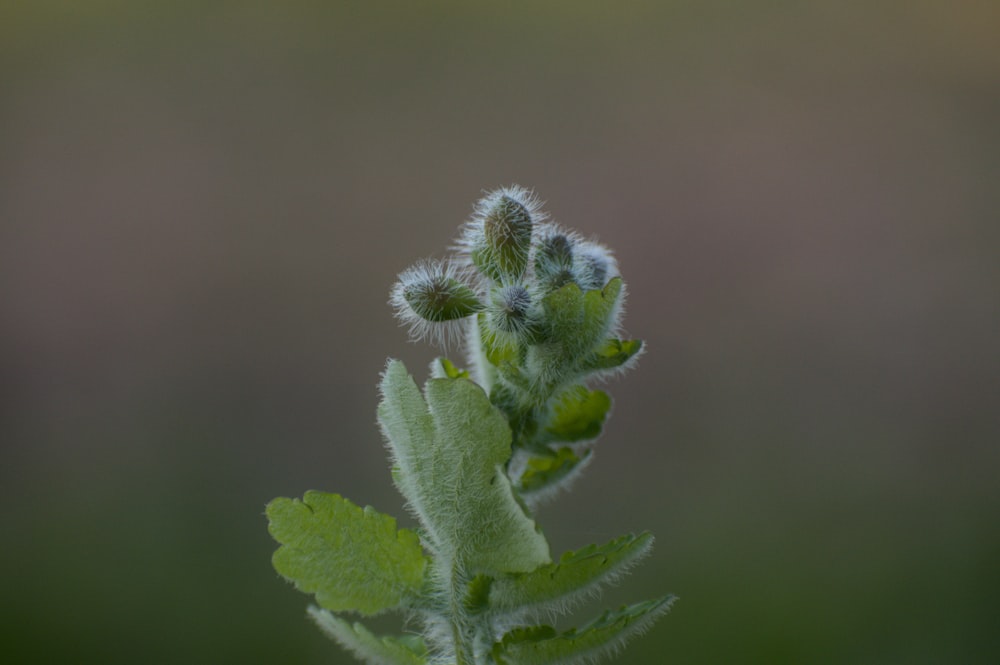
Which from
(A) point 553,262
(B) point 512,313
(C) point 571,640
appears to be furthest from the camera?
(A) point 553,262

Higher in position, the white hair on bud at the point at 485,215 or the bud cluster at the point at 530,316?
the white hair on bud at the point at 485,215

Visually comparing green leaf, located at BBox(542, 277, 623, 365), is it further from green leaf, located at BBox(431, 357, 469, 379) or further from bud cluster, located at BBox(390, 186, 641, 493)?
green leaf, located at BBox(431, 357, 469, 379)

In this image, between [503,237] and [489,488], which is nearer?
[489,488]

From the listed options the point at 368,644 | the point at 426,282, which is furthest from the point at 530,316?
the point at 368,644

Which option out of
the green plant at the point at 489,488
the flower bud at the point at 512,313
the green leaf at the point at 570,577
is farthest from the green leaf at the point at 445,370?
the green leaf at the point at 570,577

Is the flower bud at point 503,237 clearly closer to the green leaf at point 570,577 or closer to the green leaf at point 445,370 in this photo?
the green leaf at point 445,370

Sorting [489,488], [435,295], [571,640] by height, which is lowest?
[571,640]

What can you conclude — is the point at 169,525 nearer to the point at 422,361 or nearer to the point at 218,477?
the point at 218,477

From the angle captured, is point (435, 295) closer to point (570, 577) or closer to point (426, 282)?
point (426, 282)

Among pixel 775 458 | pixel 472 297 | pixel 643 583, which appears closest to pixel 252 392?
pixel 643 583

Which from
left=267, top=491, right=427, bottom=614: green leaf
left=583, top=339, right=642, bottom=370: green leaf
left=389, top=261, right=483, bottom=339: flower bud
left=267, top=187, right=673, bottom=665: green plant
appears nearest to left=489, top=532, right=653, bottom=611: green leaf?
left=267, top=187, right=673, bottom=665: green plant
